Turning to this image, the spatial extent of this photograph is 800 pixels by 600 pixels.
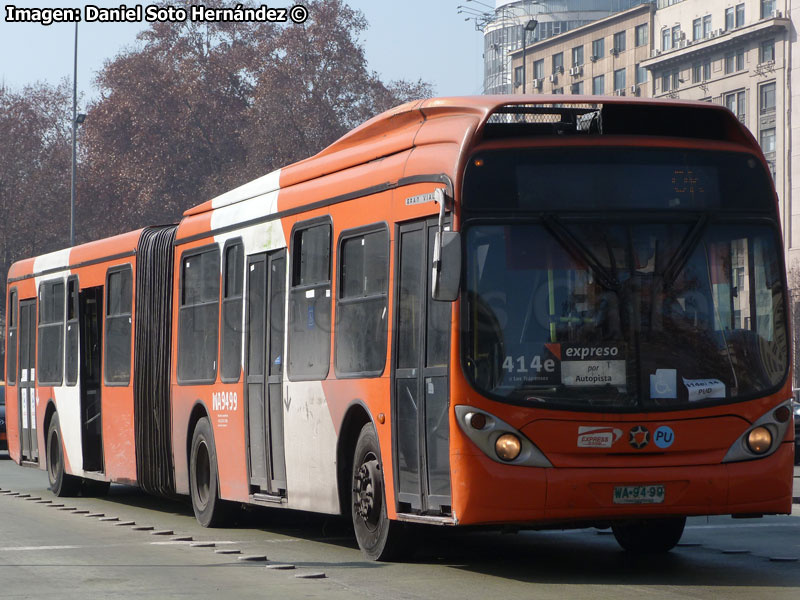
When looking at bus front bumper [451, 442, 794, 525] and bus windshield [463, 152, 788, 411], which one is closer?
bus front bumper [451, 442, 794, 525]

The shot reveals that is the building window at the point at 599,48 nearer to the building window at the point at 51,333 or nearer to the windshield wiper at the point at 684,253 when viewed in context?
the building window at the point at 51,333

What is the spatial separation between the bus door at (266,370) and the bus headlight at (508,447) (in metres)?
3.44

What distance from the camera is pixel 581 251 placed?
30.9ft

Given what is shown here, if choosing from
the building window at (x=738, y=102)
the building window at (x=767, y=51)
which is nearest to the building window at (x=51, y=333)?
the building window at (x=767, y=51)

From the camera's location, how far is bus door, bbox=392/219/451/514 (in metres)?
9.46

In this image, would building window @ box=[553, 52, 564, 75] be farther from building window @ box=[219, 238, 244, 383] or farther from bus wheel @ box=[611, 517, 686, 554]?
bus wheel @ box=[611, 517, 686, 554]

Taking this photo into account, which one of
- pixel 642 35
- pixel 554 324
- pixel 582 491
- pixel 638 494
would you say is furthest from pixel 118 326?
pixel 642 35

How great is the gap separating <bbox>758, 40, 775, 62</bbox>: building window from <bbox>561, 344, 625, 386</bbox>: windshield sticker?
6732cm

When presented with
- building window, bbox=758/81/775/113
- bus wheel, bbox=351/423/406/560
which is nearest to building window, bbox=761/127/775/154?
building window, bbox=758/81/775/113

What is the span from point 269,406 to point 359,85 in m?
40.1

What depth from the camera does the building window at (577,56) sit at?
308 ft

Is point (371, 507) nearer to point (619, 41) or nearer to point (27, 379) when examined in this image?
point (27, 379)

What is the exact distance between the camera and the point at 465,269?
30.7ft

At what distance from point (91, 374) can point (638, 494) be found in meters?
10.1
